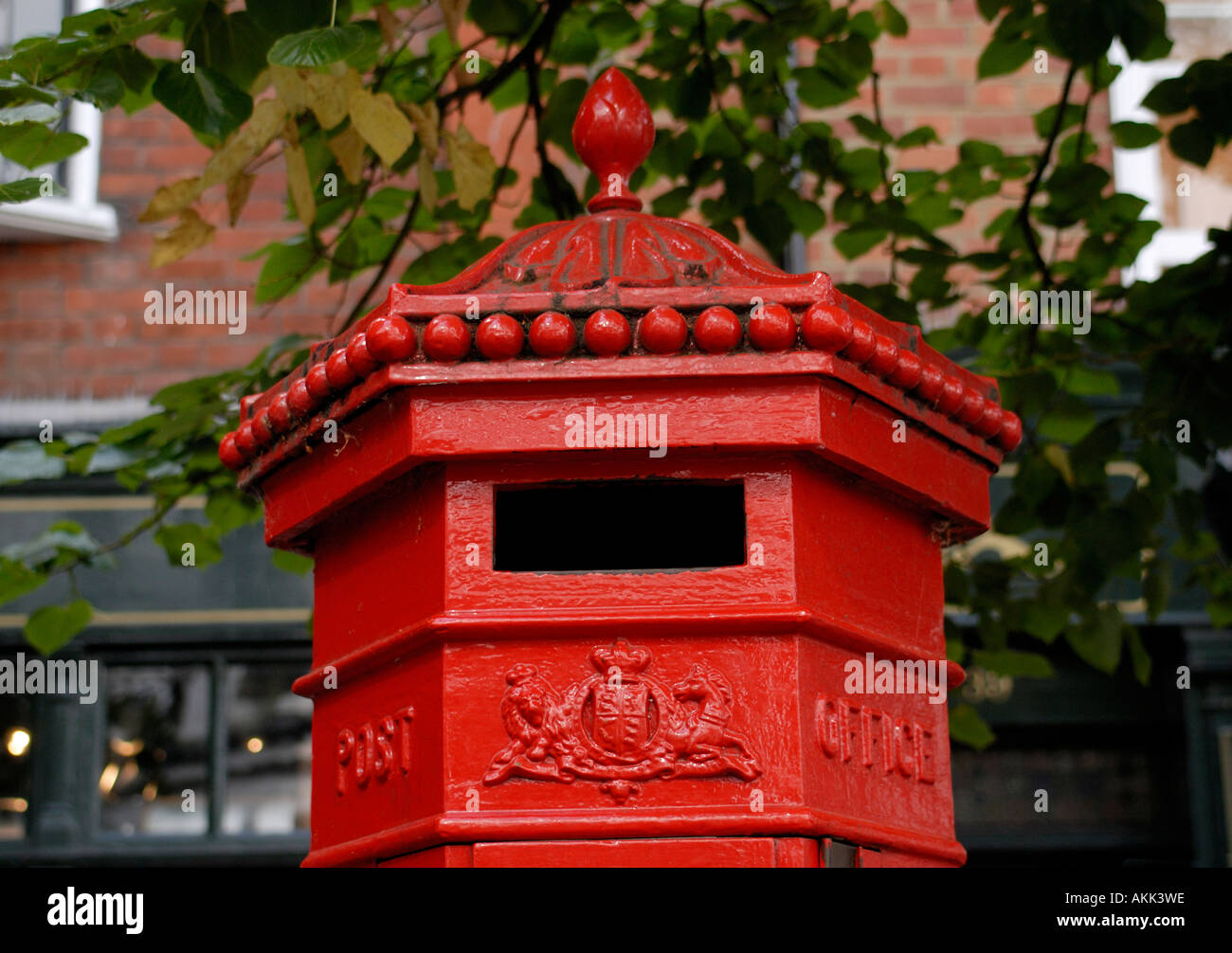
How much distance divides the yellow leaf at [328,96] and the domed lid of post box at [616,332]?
0.51 meters

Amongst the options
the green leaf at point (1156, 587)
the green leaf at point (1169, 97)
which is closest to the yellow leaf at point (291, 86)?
the green leaf at point (1169, 97)

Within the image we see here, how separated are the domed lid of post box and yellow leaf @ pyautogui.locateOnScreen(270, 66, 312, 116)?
1.78ft

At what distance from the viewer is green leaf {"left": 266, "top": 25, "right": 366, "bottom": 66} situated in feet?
6.00

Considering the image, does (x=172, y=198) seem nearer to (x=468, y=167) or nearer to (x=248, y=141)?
(x=248, y=141)

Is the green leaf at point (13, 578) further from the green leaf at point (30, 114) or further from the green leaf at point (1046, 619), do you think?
the green leaf at point (1046, 619)

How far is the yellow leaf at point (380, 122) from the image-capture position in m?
2.11

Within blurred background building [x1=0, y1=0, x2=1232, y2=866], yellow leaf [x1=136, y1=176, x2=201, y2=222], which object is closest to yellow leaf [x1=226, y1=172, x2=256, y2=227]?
yellow leaf [x1=136, y1=176, x2=201, y2=222]

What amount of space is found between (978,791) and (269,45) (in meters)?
4.11

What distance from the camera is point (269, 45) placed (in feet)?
7.11

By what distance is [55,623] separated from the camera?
3064mm

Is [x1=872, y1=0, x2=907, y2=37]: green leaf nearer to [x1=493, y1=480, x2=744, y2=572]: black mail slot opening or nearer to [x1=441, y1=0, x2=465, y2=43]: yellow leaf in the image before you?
[x1=441, y1=0, x2=465, y2=43]: yellow leaf

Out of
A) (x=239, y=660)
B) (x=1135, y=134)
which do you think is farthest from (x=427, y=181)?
(x=239, y=660)

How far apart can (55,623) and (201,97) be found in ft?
4.71
